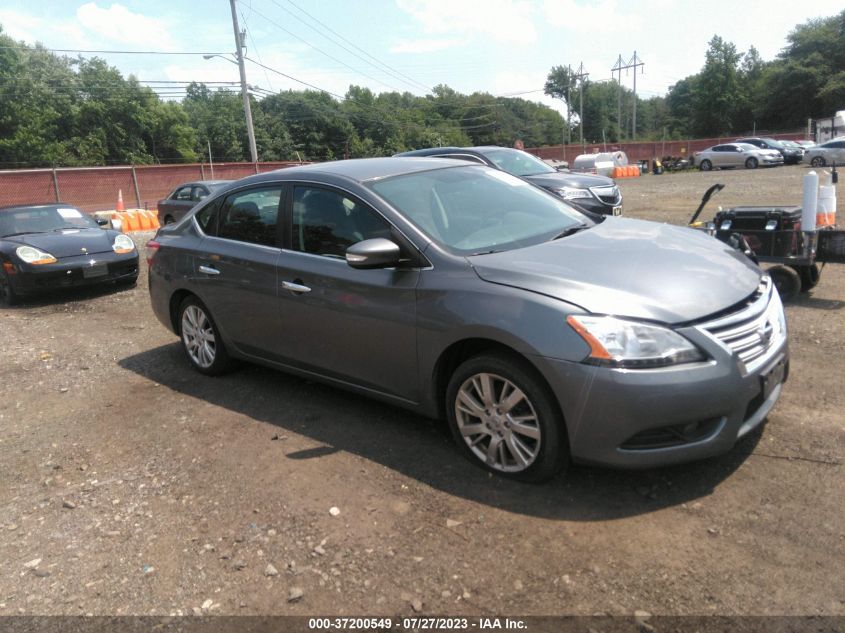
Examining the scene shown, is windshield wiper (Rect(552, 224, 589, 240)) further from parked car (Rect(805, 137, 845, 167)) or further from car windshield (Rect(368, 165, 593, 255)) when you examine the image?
parked car (Rect(805, 137, 845, 167))

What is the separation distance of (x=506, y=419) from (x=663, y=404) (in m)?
0.80

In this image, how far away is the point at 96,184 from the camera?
25703 mm

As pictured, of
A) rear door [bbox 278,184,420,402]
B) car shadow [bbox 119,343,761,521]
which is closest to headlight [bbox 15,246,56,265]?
car shadow [bbox 119,343,761,521]

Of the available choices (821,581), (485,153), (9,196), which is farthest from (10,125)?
(821,581)

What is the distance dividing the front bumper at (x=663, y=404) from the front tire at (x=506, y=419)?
0.11 meters

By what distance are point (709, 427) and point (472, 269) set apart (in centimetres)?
140

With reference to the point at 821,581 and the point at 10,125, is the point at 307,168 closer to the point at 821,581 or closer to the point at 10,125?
the point at 821,581

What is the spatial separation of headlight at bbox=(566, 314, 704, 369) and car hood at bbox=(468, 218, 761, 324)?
0.21 feet

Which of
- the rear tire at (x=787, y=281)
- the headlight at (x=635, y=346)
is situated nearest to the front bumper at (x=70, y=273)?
the headlight at (x=635, y=346)

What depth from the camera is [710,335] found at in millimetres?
3031

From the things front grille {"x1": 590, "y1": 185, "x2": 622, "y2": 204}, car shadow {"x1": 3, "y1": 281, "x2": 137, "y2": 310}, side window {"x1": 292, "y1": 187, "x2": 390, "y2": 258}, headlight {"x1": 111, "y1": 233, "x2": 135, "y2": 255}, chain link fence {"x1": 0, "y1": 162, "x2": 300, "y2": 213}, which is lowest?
car shadow {"x1": 3, "y1": 281, "x2": 137, "y2": 310}

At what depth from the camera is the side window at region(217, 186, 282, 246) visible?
4.73 m

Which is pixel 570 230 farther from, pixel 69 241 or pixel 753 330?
pixel 69 241

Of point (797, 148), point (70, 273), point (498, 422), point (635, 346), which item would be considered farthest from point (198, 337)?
point (797, 148)
